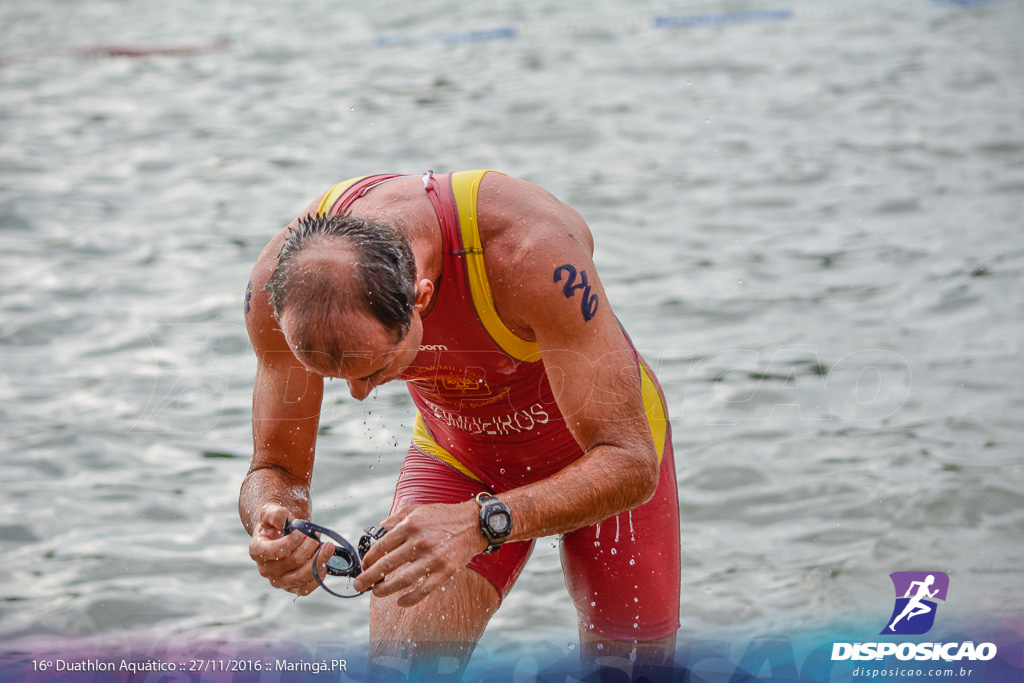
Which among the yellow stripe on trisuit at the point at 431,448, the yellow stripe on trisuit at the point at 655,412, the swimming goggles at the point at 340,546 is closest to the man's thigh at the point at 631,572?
the yellow stripe on trisuit at the point at 655,412

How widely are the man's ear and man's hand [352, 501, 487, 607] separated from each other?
0.57 metres

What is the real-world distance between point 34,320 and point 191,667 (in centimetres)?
420

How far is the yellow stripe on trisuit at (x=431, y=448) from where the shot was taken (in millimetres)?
3666

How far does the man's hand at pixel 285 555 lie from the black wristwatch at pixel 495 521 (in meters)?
0.41

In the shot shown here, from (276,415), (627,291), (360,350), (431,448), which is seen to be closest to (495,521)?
(360,350)

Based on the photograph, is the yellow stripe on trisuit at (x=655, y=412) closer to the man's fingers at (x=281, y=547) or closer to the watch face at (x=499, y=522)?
the watch face at (x=499, y=522)

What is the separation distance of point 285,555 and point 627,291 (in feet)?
17.4

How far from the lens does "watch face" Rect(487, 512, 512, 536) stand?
2.72 meters

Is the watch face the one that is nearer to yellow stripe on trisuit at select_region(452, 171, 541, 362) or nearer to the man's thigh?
yellow stripe on trisuit at select_region(452, 171, 541, 362)

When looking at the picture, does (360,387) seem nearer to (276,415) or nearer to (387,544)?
(387,544)

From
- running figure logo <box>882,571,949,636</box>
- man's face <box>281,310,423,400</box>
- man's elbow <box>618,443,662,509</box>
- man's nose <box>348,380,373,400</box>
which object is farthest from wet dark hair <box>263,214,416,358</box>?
running figure logo <box>882,571,949,636</box>

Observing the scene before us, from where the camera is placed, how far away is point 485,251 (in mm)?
3000

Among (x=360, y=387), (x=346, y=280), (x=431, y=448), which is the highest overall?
(x=346, y=280)

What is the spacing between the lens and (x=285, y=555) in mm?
2779
